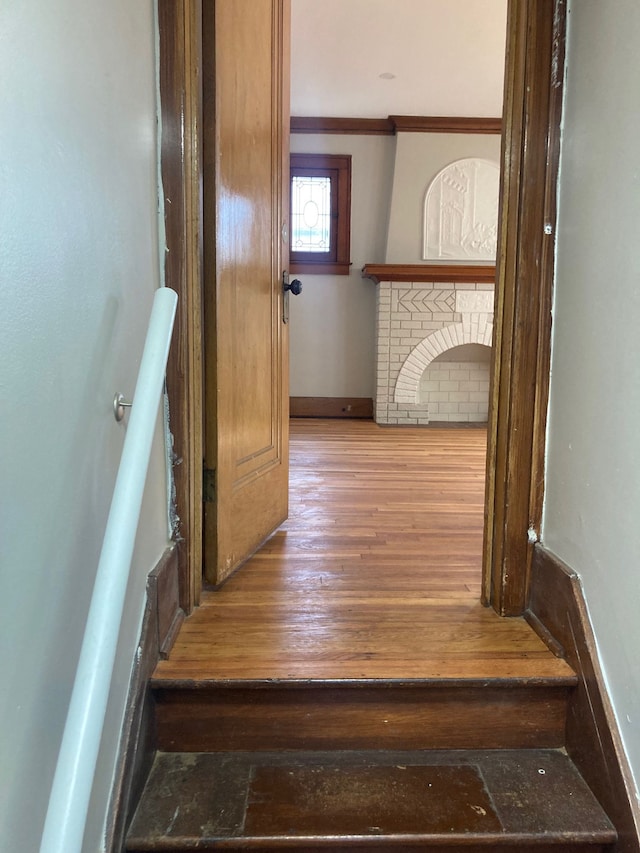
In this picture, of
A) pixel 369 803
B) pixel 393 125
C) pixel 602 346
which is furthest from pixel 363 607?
pixel 393 125

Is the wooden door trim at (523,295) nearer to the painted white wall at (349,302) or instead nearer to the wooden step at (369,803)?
the wooden step at (369,803)

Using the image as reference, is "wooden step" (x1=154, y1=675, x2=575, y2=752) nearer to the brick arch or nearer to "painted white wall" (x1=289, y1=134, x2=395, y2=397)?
the brick arch

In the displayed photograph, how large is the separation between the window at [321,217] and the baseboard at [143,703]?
14.8ft

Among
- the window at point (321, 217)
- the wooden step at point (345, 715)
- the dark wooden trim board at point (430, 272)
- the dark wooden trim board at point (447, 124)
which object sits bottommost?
the wooden step at point (345, 715)

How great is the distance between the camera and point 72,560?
2.63ft

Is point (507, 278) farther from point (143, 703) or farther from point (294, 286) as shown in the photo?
point (143, 703)

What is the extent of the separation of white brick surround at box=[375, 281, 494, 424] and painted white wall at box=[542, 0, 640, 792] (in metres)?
3.89

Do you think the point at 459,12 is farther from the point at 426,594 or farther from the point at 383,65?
the point at 426,594

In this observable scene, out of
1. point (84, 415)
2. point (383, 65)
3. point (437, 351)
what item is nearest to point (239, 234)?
point (84, 415)

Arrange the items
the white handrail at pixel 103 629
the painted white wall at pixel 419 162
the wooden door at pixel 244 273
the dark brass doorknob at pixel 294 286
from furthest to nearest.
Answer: the painted white wall at pixel 419 162
the dark brass doorknob at pixel 294 286
the wooden door at pixel 244 273
the white handrail at pixel 103 629

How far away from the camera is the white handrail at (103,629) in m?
0.57

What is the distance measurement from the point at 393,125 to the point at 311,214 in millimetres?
Answer: 1115

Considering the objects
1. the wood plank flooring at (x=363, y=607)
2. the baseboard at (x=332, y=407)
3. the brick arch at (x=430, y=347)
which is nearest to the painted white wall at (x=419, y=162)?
the brick arch at (x=430, y=347)

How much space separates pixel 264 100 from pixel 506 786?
2.06 meters
